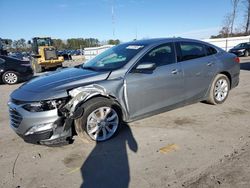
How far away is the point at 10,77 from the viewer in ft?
38.3

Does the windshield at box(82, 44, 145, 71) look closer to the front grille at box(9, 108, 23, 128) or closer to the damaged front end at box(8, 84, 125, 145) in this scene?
the damaged front end at box(8, 84, 125, 145)

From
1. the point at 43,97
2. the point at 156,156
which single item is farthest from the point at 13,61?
the point at 156,156

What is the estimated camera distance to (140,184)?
2939 millimetres

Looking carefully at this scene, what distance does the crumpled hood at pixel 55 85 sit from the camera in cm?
376

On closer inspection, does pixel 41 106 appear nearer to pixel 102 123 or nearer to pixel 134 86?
pixel 102 123

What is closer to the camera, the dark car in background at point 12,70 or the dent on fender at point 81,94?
the dent on fender at point 81,94

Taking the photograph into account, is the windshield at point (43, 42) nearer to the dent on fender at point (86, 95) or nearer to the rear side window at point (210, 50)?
the rear side window at point (210, 50)

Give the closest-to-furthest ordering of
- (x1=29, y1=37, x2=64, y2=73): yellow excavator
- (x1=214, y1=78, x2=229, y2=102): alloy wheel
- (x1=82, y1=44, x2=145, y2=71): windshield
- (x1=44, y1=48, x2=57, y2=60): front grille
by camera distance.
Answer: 1. (x1=82, y1=44, x2=145, y2=71): windshield
2. (x1=214, y1=78, x2=229, y2=102): alloy wheel
3. (x1=29, y1=37, x2=64, y2=73): yellow excavator
4. (x1=44, y1=48, x2=57, y2=60): front grille

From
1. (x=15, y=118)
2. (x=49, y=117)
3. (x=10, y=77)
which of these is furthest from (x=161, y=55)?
(x=10, y=77)

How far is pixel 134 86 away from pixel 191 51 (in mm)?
1769

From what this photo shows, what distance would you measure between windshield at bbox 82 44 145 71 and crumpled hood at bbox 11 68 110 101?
1.08ft

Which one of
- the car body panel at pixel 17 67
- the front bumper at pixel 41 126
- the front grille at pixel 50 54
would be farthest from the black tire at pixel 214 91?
the front grille at pixel 50 54

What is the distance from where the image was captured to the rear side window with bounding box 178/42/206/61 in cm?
510

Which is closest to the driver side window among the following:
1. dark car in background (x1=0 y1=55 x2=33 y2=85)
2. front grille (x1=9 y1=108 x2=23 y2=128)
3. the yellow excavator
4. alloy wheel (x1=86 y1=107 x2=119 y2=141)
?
alloy wheel (x1=86 y1=107 x2=119 y2=141)
